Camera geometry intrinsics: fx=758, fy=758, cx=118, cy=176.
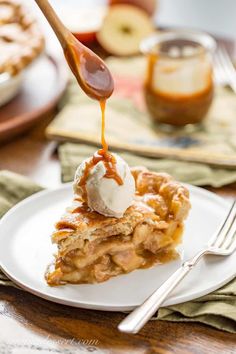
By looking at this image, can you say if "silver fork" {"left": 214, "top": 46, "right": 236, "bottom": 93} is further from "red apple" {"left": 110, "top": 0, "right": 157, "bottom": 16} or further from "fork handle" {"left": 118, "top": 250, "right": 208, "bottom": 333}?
"fork handle" {"left": 118, "top": 250, "right": 208, "bottom": 333}

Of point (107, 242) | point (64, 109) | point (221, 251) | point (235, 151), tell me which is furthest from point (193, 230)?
point (64, 109)

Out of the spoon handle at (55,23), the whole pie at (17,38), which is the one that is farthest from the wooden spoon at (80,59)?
the whole pie at (17,38)

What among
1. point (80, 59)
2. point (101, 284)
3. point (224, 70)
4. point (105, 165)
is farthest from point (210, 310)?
point (224, 70)

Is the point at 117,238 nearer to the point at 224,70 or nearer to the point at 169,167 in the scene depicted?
the point at 169,167

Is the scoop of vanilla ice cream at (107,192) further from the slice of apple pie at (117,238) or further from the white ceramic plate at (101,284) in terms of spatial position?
the white ceramic plate at (101,284)

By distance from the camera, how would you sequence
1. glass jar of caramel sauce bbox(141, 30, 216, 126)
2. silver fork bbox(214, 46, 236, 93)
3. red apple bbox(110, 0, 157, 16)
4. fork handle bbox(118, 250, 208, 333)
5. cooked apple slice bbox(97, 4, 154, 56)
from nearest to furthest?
1. fork handle bbox(118, 250, 208, 333)
2. glass jar of caramel sauce bbox(141, 30, 216, 126)
3. silver fork bbox(214, 46, 236, 93)
4. cooked apple slice bbox(97, 4, 154, 56)
5. red apple bbox(110, 0, 157, 16)

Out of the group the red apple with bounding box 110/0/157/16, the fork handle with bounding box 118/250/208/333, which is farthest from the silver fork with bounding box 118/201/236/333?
the red apple with bounding box 110/0/157/16
